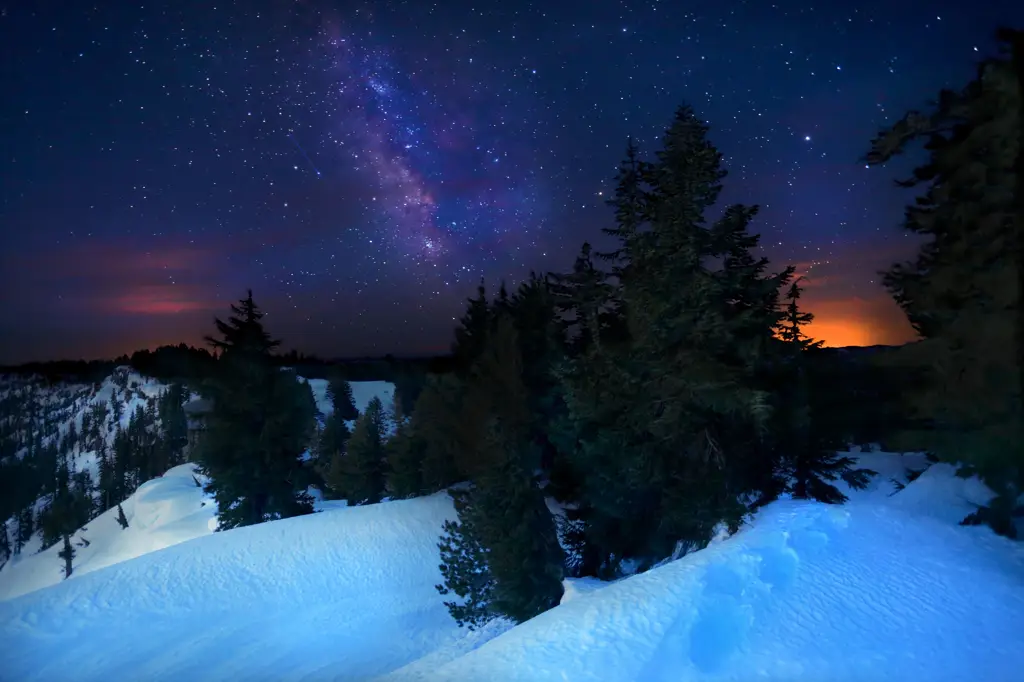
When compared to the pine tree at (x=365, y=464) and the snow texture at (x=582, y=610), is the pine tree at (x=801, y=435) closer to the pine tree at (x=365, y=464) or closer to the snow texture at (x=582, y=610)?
the snow texture at (x=582, y=610)

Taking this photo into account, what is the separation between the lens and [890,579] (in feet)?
30.5

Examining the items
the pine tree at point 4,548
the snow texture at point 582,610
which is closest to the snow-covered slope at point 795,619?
the snow texture at point 582,610

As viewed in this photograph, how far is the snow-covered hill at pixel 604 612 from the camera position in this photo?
7.57 metres

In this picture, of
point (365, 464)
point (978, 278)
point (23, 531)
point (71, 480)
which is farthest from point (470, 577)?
point (71, 480)

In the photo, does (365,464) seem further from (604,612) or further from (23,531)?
(23,531)

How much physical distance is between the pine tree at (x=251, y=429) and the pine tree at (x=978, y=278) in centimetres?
2856

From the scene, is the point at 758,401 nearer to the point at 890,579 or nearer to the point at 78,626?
the point at 890,579

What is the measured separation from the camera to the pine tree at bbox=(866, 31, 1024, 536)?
455 inches

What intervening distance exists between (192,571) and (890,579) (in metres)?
22.8

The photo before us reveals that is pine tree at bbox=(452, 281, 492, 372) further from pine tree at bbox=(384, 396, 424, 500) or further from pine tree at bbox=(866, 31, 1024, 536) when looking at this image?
pine tree at bbox=(866, 31, 1024, 536)

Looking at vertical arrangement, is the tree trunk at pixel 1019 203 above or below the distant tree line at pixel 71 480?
above

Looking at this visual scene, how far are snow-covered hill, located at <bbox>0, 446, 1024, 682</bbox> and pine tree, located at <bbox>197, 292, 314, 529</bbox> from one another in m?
6.66

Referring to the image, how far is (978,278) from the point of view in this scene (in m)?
12.4

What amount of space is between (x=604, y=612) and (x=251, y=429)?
2663 centimetres
